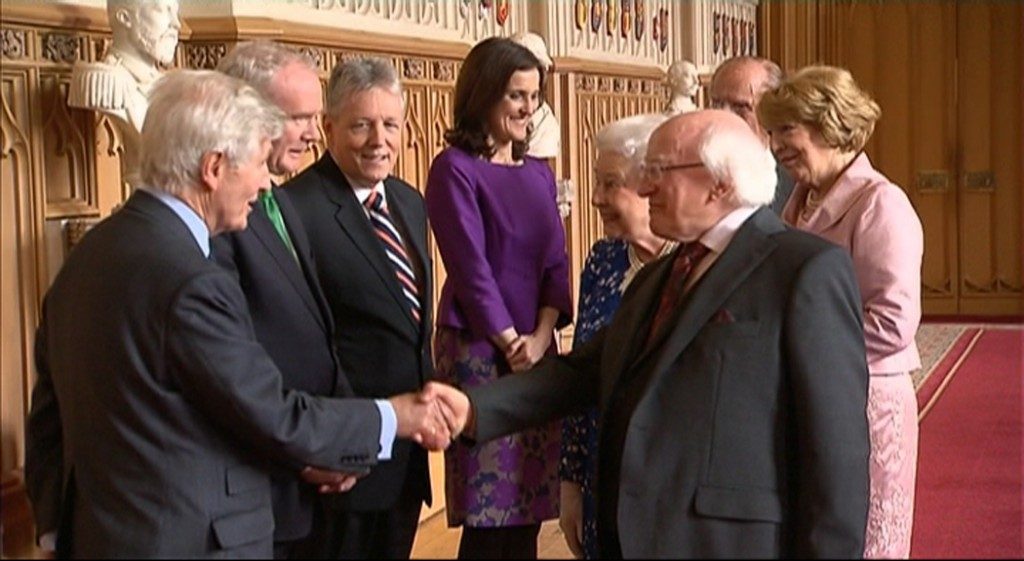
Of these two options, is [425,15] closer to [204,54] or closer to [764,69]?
[764,69]

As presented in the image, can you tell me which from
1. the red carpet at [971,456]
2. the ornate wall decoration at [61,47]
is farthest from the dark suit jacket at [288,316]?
the red carpet at [971,456]

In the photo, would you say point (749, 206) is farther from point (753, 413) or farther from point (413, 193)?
point (413, 193)

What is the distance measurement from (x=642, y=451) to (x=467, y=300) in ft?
4.35

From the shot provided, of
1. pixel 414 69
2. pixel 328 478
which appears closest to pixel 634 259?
pixel 328 478

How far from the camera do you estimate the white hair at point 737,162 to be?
303cm

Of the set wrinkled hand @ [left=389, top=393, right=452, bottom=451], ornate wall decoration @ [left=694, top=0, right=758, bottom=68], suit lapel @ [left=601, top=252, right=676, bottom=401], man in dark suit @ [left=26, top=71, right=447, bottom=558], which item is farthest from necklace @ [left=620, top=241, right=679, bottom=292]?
ornate wall decoration @ [left=694, top=0, right=758, bottom=68]

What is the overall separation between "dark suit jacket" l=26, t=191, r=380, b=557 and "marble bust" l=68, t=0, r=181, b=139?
4.63 ft

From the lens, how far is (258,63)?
356cm

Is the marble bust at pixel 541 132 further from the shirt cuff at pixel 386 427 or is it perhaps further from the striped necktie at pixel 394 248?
the shirt cuff at pixel 386 427

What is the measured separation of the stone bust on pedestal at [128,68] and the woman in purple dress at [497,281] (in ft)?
2.79

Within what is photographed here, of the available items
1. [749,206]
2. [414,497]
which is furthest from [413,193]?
[749,206]

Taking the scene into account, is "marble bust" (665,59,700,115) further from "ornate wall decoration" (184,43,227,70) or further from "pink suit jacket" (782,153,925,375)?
"pink suit jacket" (782,153,925,375)

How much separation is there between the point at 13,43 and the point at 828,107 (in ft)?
→ 7.37

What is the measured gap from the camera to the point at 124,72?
417cm
